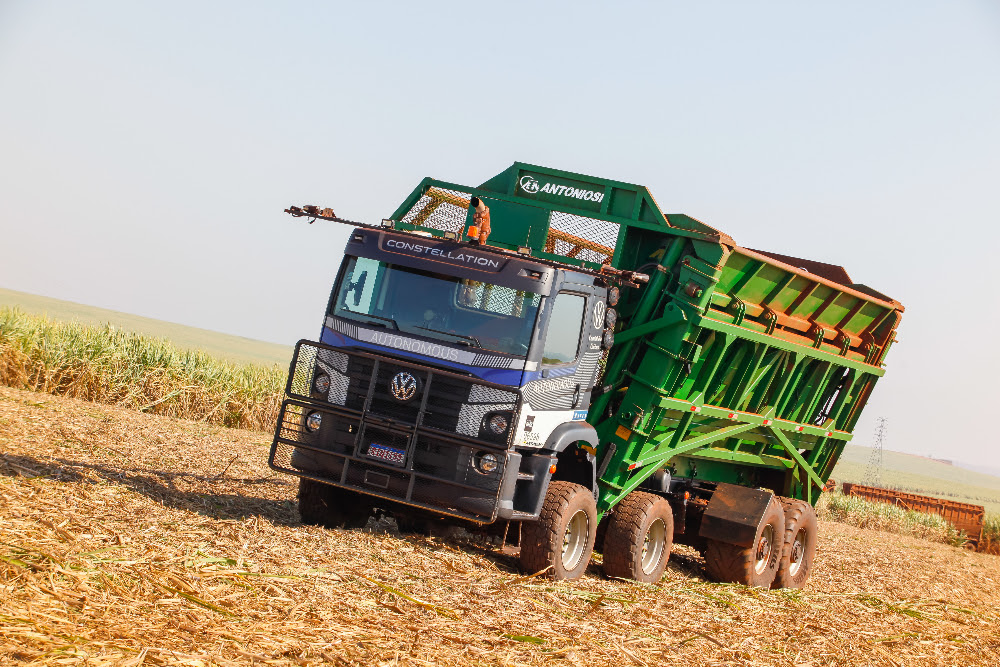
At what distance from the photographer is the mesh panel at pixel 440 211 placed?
12453 mm

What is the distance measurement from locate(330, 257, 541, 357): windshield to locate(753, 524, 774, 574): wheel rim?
16.1ft

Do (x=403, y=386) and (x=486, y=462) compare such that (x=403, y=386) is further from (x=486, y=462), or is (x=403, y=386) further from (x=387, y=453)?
(x=486, y=462)

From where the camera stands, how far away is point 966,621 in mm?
12141

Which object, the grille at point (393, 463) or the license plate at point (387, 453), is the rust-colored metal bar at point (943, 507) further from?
the license plate at point (387, 453)

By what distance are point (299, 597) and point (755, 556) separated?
23.2 ft

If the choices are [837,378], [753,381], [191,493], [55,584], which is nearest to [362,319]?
[191,493]

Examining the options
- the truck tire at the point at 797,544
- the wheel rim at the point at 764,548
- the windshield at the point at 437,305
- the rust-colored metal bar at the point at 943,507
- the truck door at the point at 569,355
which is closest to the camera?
the windshield at the point at 437,305

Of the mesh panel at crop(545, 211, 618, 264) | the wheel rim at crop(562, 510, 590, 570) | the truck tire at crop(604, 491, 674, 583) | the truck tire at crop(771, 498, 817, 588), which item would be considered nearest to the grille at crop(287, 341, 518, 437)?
the wheel rim at crop(562, 510, 590, 570)

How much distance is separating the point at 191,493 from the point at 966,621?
357 inches

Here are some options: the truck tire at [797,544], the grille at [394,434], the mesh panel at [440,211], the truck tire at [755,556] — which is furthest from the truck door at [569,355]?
the truck tire at [797,544]

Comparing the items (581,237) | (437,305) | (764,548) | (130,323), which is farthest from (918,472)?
(437,305)

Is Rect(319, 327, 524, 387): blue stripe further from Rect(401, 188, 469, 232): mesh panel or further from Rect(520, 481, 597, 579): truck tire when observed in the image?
Rect(401, 188, 469, 232): mesh panel

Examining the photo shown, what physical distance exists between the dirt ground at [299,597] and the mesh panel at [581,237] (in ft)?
11.8

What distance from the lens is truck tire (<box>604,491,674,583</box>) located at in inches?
435
